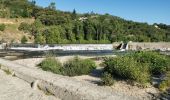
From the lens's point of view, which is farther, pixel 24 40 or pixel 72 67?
pixel 24 40

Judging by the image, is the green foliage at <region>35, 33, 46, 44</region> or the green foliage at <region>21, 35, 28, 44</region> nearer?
the green foliage at <region>21, 35, 28, 44</region>

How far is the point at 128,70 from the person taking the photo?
20.8 m

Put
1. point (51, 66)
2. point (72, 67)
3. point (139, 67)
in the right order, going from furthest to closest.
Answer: point (51, 66)
point (72, 67)
point (139, 67)

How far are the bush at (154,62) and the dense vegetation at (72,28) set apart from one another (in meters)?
87.7

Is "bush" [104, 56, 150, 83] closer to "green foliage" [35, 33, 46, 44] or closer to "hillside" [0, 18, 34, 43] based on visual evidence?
"hillside" [0, 18, 34, 43]

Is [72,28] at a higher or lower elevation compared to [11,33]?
higher

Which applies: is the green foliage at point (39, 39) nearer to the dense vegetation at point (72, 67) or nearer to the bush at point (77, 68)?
the dense vegetation at point (72, 67)

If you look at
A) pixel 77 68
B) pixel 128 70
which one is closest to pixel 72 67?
pixel 77 68

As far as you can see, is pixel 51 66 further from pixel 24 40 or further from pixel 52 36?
pixel 52 36

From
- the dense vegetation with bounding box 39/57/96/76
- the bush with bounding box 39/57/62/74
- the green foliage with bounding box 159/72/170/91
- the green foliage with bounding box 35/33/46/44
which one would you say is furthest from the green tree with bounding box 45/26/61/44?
the green foliage with bounding box 159/72/170/91

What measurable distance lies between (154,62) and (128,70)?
14.9 feet

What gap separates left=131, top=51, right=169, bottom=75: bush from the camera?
77.8 feet

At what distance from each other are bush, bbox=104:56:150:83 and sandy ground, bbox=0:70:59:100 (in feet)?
21.3

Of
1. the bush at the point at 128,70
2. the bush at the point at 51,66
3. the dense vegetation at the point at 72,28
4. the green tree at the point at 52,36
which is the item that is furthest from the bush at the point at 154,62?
the green tree at the point at 52,36
